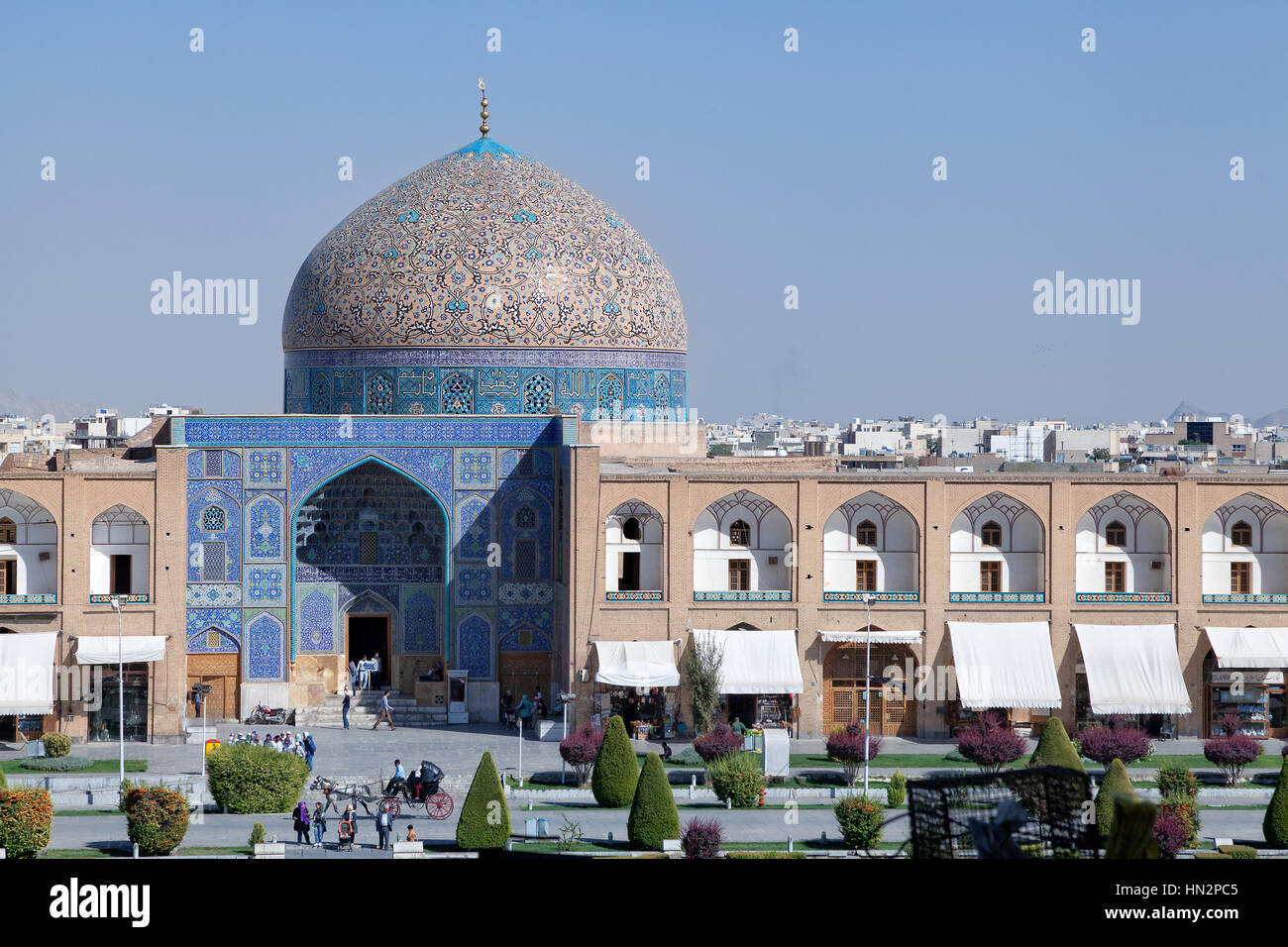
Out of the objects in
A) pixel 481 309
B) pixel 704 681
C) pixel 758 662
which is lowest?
pixel 704 681

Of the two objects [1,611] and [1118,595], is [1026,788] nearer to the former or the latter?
[1118,595]

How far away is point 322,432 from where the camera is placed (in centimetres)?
3041

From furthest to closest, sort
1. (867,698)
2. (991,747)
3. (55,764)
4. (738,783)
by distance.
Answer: (867,698), (55,764), (991,747), (738,783)

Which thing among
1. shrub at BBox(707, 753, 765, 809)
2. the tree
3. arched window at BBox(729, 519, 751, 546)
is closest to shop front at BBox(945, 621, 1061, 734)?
arched window at BBox(729, 519, 751, 546)

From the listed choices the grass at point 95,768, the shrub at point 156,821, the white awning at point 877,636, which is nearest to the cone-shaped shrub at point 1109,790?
the white awning at point 877,636

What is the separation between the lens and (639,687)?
28.8 m

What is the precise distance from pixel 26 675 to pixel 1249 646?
18.2 metres

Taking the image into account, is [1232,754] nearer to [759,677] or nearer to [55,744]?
[759,677]

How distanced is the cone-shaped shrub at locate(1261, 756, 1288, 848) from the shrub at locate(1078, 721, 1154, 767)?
410 centimetres

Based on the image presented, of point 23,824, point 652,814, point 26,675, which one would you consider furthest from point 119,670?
point 652,814

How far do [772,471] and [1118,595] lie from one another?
5.70 meters

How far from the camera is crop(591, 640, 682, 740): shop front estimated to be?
28406 mm
